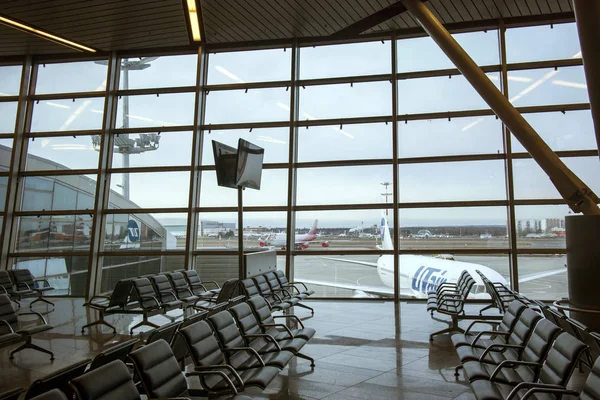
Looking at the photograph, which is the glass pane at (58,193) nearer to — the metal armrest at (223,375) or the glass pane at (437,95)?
the glass pane at (437,95)

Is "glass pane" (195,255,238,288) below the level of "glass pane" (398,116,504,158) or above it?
below

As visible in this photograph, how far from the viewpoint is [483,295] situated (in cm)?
788

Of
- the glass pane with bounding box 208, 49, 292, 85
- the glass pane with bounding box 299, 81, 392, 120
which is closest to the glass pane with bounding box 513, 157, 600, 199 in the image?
the glass pane with bounding box 299, 81, 392, 120

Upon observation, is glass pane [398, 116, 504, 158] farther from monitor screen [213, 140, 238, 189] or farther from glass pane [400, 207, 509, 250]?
monitor screen [213, 140, 238, 189]

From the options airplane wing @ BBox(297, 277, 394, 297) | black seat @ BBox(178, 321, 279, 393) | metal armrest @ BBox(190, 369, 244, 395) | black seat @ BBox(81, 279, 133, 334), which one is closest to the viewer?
metal armrest @ BBox(190, 369, 244, 395)

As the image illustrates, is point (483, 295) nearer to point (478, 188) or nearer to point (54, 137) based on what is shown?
point (478, 188)

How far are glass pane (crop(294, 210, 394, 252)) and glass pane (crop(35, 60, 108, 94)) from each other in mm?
5515

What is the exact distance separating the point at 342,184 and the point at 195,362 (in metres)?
6.04

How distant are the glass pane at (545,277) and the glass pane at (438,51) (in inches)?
153

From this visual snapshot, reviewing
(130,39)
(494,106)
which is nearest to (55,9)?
(130,39)

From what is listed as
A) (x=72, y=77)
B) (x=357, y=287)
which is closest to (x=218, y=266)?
(x=357, y=287)

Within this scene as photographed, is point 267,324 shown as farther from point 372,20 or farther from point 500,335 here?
point 372,20

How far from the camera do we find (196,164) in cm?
862

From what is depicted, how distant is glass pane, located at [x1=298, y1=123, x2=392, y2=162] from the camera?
27.3ft
